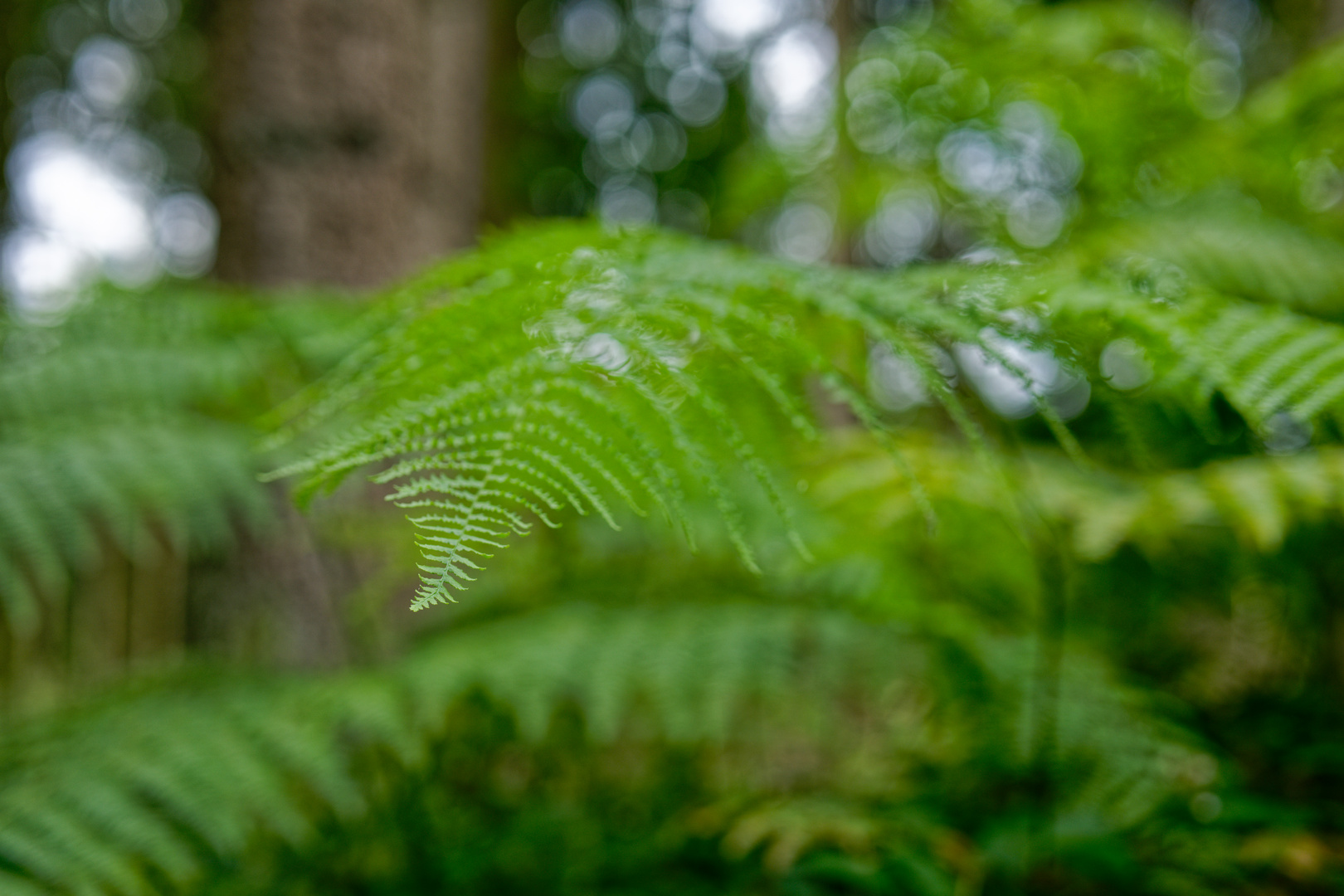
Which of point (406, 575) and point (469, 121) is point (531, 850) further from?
point (469, 121)

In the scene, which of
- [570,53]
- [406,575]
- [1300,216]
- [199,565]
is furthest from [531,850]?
[570,53]

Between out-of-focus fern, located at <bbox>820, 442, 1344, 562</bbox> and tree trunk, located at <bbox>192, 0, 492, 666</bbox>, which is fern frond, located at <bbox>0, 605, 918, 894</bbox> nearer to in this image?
out-of-focus fern, located at <bbox>820, 442, 1344, 562</bbox>

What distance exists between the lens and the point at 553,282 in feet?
1.85

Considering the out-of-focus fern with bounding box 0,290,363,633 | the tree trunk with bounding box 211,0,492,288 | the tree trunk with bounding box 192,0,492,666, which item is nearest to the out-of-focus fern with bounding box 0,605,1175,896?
the out-of-focus fern with bounding box 0,290,363,633

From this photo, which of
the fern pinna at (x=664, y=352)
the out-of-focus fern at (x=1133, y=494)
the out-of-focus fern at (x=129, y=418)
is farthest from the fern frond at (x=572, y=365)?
the out-of-focus fern at (x=129, y=418)

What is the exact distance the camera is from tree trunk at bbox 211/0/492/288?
172 cm

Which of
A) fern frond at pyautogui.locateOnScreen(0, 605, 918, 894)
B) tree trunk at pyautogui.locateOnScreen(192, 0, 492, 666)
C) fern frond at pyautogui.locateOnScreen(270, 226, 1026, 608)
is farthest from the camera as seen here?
tree trunk at pyautogui.locateOnScreen(192, 0, 492, 666)

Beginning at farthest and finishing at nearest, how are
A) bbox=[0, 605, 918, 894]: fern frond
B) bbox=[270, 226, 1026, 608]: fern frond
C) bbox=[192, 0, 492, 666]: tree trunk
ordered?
1. bbox=[192, 0, 492, 666]: tree trunk
2. bbox=[0, 605, 918, 894]: fern frond
3. bbox=[270, 226, 1026, 608]: fern frond

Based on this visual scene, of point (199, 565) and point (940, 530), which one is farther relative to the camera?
point (199, 565)

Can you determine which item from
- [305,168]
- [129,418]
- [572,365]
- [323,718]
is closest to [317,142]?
[305,168]

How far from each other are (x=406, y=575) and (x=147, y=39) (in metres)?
5.35

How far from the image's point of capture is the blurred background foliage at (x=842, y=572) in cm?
79

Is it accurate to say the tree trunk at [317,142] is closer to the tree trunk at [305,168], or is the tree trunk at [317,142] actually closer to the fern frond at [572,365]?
the tree trunk at [305,168]

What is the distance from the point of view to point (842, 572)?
112cm
